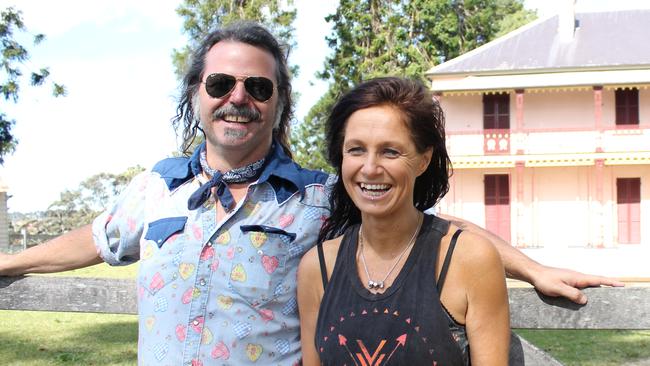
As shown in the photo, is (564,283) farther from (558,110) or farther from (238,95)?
(558,110)

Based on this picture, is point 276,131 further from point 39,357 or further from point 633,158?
point 633,158

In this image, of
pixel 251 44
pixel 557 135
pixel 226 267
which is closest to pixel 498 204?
pixel 557 135

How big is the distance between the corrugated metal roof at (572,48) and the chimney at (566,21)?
0.18 meters

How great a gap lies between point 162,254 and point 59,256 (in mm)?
621

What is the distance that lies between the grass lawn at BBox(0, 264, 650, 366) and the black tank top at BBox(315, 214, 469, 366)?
6175mm

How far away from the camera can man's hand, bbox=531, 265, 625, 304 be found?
Result: 2.60m

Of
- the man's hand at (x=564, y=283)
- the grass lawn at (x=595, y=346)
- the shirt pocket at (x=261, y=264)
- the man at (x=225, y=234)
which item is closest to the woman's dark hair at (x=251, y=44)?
the man at (x=225, y=234)

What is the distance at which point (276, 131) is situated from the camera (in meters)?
3.31

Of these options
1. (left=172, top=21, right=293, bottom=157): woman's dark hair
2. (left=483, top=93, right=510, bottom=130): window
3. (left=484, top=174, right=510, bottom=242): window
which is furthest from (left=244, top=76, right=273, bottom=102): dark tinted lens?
(left=483, top=93, right=510, bottom=130): window

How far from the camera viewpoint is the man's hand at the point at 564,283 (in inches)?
102

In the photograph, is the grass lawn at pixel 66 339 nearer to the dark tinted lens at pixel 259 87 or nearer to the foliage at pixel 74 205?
the dark tinted lens at pixel 259 87

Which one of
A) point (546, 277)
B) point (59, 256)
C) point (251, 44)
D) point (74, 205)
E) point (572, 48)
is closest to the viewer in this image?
point (546, 277)

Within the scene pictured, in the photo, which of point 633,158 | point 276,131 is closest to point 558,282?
point 276,131

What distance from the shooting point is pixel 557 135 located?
2534 centimetres
